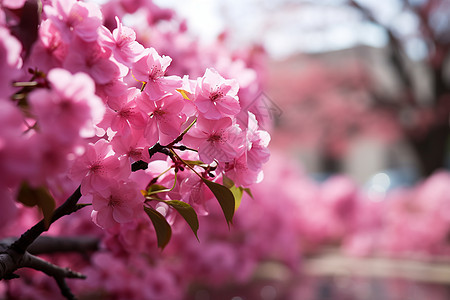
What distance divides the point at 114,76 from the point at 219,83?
0.47 feet

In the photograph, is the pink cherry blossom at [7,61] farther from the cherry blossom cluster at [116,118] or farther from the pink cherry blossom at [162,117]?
the pink cherry blossom at [162,117]

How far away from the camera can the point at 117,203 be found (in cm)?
72

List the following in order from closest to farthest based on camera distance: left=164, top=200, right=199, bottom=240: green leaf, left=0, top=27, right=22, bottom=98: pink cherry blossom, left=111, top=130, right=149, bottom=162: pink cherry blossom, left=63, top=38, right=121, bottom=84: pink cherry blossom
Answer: left=0, top=27, right=22, bottom=98: pink cherry blossom < left=63, top=38, right=121, bottom=84: pink cherry blossom < left=111, top=130, right=149, bottom=162: pink cherry blossom < left=164, top=200, right=199, bottom=240: green leaf

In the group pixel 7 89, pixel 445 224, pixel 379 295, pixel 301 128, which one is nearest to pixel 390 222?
pixel 445 224

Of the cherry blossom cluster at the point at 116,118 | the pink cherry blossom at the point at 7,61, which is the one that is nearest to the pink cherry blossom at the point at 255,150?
the cherry blossom cluster at the point at 116,118

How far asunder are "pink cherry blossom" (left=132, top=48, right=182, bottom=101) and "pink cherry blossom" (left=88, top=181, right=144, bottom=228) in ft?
0.47

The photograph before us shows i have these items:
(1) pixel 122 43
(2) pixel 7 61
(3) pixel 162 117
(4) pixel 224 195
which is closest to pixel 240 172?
(4) pixel 224 195

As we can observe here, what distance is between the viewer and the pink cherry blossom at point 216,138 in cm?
67

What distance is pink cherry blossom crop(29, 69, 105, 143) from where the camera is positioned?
452mm

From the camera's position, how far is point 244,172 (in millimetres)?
726

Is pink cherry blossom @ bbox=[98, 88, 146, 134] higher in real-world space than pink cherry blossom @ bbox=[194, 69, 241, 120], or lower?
lower

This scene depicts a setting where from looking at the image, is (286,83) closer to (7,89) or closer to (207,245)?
(207,245)

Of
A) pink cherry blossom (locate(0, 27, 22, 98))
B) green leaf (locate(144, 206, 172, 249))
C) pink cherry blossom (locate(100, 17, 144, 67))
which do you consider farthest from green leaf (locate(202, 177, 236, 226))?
pink cherry blossom (locate(0, 27, 22, 98))

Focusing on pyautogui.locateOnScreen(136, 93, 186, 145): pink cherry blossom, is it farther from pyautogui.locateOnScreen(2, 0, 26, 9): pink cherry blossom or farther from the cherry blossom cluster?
pyautogui.locateOnScreen(2, 0, 26, 9): pink cherry blossom
